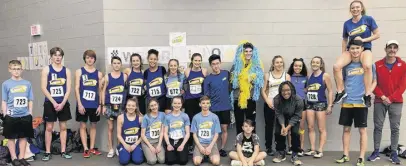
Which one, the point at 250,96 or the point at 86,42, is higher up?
the point at 86,42

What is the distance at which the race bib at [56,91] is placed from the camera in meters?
6.05

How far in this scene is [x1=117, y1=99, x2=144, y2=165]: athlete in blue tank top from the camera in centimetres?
→ 578

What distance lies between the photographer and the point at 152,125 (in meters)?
5.86

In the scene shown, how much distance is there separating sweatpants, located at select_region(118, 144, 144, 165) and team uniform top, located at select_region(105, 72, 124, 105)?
82 centimetres

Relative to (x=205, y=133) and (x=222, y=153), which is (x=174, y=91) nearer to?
(x=205, y=133)

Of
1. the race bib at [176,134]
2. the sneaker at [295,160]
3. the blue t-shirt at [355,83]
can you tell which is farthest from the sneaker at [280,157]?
the race bib at [176,134]

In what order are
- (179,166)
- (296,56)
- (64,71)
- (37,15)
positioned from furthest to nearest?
(37,15) < (296,56) < (64,71) < (179,166)

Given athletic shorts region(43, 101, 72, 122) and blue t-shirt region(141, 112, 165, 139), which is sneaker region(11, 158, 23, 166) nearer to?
athletic shorts region(43, 101, 72, 122)

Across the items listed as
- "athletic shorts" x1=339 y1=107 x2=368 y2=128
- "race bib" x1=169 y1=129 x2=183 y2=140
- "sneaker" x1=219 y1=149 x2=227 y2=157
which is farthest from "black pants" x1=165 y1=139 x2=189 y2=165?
"athletic shorts" x1=339 y1=107 x2=368 y2=128

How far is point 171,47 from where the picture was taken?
666 cm

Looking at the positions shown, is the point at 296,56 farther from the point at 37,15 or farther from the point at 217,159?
the point at 37,15

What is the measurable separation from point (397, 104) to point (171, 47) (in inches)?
147

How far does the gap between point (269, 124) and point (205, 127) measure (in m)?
1.15

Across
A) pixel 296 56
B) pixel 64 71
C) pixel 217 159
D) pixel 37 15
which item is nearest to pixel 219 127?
pixel 217 159
